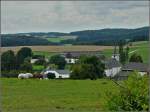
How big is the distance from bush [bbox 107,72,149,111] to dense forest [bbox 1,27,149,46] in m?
0.56

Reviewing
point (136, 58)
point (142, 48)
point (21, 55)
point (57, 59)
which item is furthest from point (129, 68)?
point (21, 55)

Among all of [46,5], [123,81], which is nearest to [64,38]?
[46,5]

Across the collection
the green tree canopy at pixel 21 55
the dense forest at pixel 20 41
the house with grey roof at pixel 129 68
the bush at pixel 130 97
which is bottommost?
the bush at pixel 130 97

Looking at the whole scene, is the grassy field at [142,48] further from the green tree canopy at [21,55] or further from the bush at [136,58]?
the green tree canopy at [21,55]

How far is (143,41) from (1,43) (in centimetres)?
84

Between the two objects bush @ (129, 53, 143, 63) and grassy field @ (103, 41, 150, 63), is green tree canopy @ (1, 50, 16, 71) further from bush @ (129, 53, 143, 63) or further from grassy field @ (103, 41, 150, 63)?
bush @ (129, 53, 143, 63)

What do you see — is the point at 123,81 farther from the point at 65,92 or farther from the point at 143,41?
the point at 65,92

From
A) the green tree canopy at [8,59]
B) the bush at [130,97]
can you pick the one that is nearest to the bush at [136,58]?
the bush at [130,97]

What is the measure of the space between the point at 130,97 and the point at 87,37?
751 millimetres

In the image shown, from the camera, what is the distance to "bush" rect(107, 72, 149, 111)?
304cm

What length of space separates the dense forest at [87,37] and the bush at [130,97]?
0.56m

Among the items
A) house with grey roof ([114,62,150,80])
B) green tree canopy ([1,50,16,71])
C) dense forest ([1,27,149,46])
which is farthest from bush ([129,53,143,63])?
green tree canopy ([1,50,16,71])

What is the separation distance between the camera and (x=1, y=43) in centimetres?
203

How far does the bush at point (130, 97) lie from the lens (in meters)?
3.04
